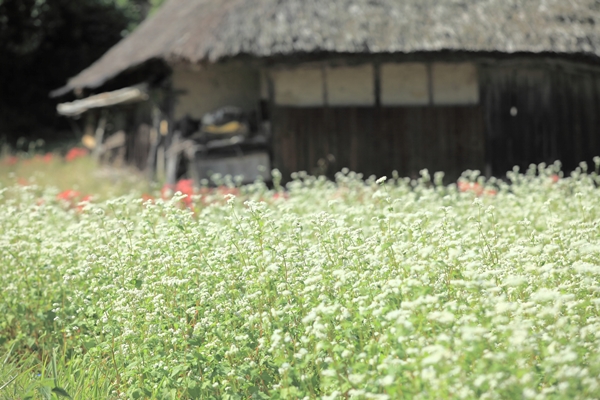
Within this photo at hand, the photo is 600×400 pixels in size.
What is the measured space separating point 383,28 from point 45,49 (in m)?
14.2

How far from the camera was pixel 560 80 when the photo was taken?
1060 cm

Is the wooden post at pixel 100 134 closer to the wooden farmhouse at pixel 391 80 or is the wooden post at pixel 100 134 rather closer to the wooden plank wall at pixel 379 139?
the wooden farmhouse at pixel 391 80

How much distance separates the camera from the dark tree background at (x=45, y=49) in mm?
19172

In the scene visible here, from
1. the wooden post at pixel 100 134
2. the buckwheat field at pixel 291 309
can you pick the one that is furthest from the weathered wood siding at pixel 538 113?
the wooden post at pixel 100 134

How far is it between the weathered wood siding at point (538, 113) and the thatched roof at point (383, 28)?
2.57ft

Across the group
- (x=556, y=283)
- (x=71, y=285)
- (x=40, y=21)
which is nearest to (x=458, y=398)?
(x=556, y=283)

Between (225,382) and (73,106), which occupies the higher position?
(73,106)

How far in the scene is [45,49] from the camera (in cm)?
2075

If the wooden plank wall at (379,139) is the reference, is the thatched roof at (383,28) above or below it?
above

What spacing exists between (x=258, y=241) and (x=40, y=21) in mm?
17901

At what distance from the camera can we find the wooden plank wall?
10.0 m

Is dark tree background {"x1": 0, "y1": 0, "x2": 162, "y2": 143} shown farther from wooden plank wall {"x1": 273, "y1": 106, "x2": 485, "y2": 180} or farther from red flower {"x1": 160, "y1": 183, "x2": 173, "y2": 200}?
red flower {"x1": 160, "y1": 183, "x2": 173, "y2": 200}

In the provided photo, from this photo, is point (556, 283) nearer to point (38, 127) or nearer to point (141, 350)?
point (141, 350)

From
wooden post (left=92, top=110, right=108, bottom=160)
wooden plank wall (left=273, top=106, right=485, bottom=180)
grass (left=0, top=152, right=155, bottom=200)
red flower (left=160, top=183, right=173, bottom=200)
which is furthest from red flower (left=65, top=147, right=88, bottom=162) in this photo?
red flower (left=160, top=183, right=173, bottom=200)
